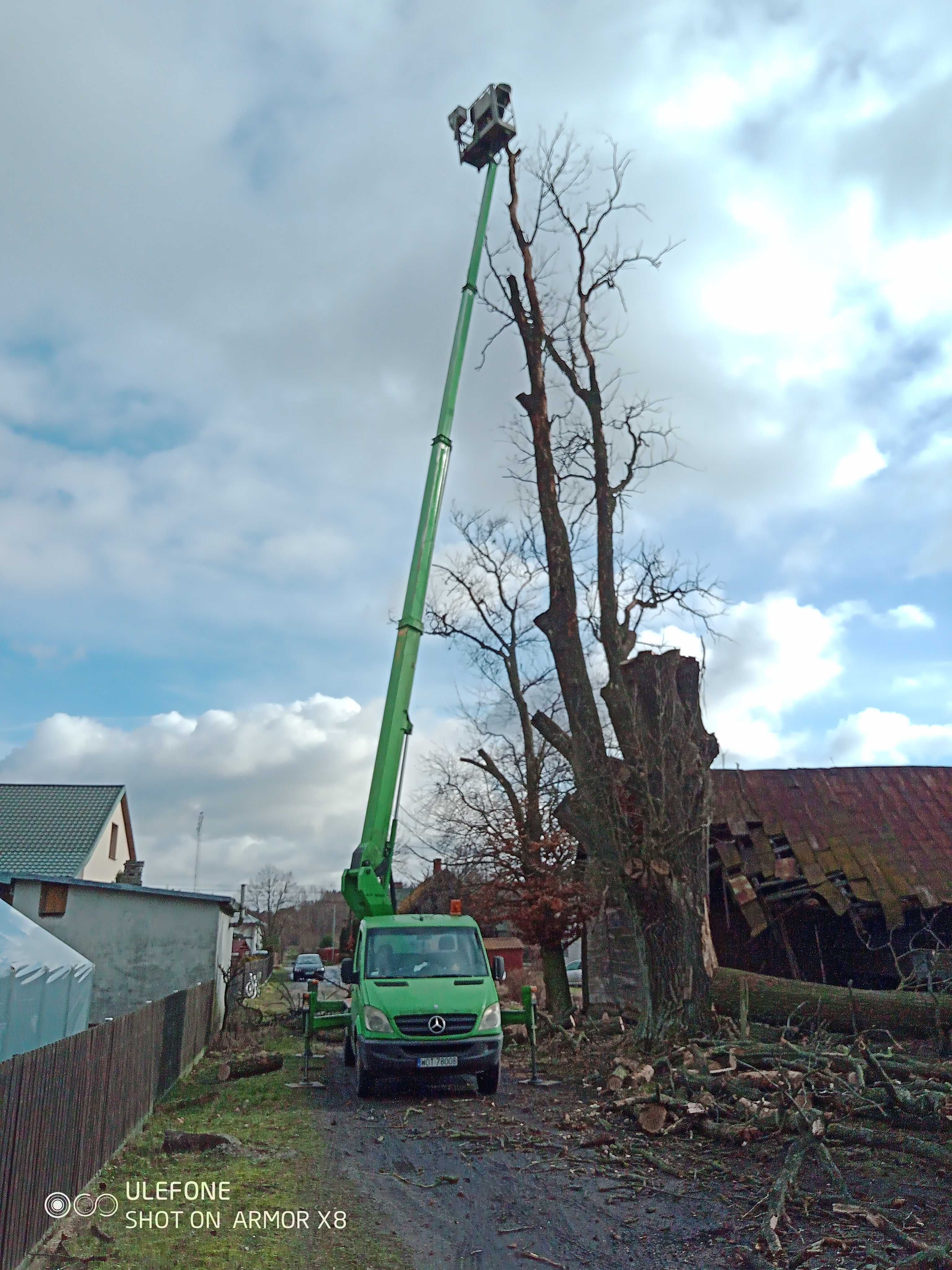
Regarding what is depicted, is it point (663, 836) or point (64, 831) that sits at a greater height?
point (64, 831)

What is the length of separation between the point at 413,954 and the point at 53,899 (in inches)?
388

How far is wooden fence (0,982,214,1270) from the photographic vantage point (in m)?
5.70

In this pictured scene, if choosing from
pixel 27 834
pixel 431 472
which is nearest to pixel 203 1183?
pixel 431 472

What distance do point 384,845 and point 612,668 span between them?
431cm

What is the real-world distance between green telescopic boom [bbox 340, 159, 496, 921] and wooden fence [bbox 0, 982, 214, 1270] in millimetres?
3618

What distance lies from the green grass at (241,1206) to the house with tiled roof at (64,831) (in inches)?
777

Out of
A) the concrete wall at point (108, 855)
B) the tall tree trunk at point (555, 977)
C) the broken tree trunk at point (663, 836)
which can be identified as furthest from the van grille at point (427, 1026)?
the concrete wall at point (108, 855)

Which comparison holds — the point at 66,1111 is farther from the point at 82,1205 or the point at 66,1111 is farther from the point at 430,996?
the point at 430,996

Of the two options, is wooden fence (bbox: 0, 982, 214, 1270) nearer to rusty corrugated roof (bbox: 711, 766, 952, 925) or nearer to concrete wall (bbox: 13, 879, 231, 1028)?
concrete wall (bbox: 13, 879, 231, 1028)

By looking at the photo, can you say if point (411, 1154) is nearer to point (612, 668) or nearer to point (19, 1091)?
point (19, 1091)

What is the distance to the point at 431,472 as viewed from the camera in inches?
660

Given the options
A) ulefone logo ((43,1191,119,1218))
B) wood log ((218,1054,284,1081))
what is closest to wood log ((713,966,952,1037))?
wood log ((218,1054,284,1081))

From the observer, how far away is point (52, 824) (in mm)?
31203

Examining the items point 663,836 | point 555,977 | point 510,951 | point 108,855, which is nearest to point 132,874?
point 108,855
